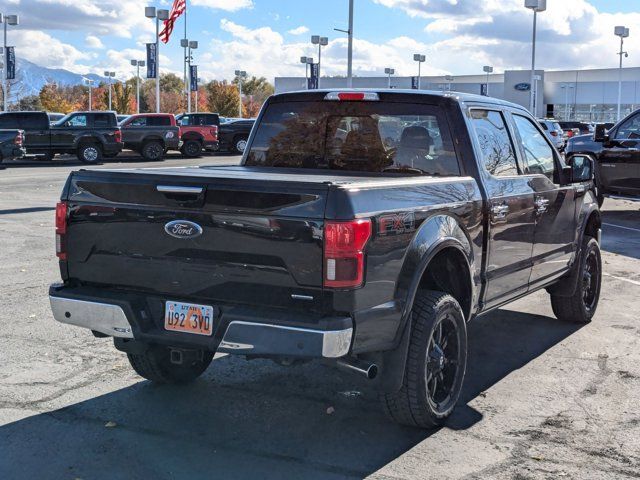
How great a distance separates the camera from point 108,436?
460 centimetres

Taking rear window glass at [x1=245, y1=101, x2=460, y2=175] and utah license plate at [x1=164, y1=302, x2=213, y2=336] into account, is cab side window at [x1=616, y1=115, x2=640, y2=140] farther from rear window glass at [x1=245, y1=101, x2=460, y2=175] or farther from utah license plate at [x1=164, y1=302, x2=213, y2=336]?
utah license plate at [x1=164, y1=302, x2=213, y2=336]

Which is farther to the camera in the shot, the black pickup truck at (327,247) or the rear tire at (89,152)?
the rear tire at (89,152)

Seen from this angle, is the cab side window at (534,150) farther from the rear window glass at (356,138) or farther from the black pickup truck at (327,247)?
the rear window glass at (356,138)

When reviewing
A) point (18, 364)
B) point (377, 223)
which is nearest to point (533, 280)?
point (377, 223)

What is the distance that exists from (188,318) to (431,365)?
142 cm

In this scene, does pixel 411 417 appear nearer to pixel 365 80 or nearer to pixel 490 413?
pixel 490 413

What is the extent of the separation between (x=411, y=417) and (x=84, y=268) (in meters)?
1.97

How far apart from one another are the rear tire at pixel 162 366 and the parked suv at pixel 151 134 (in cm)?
2880

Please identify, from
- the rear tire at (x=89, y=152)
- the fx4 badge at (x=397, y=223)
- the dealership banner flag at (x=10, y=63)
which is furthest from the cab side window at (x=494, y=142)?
the dealership banner flag at (x=10, y=63)

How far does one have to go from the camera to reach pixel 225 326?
418 cm

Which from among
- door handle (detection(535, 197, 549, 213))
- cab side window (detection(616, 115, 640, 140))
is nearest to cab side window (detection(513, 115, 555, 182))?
door handle (detection(535, 197, 549, 213))

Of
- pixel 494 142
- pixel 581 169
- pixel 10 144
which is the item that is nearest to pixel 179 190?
pixel 494 142

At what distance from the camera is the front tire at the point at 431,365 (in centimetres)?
457

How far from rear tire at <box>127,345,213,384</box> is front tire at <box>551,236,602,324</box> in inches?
133
